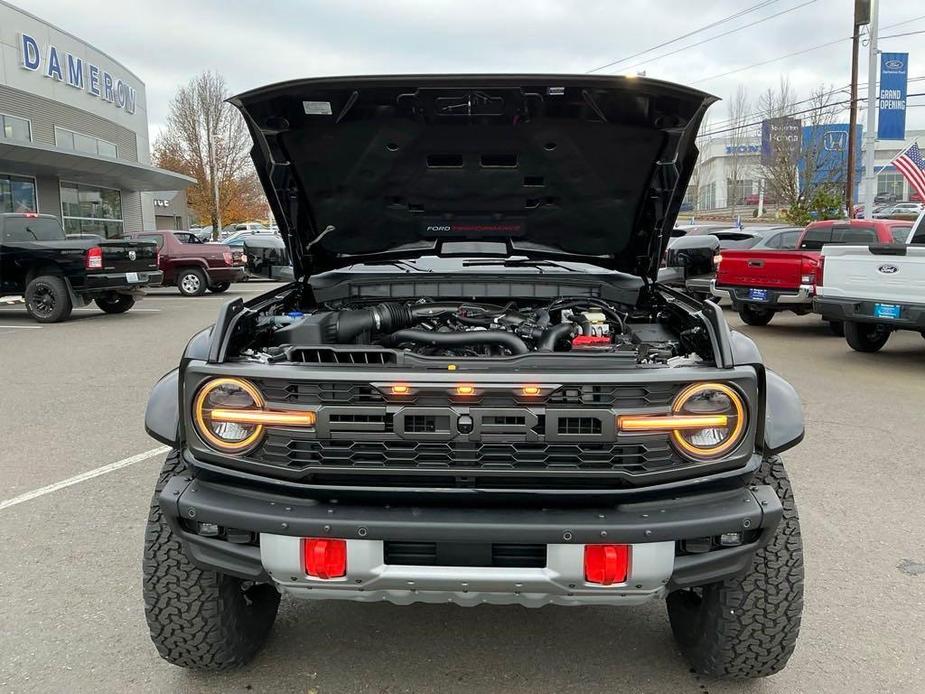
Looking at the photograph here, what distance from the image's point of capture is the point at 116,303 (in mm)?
14328

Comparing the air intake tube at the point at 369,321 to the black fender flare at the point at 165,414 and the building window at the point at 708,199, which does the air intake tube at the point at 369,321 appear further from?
the building window at the point at 708,199

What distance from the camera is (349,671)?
8.72 feet

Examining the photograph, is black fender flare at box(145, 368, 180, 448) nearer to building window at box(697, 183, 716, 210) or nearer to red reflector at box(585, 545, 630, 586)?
red reflector at box(585, 545, 630, 586)

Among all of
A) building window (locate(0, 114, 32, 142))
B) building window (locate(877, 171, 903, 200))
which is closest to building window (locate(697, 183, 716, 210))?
building window (locate(877, 171, 903, 200))

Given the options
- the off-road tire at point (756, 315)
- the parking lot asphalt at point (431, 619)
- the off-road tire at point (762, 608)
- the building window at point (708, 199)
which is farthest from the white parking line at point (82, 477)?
the building window at point (708, 199)

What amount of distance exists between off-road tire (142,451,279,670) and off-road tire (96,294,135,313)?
42.6ft

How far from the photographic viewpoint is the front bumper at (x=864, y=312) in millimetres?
7883

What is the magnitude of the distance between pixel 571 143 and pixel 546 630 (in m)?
2.09

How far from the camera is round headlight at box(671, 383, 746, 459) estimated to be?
7.30 ft

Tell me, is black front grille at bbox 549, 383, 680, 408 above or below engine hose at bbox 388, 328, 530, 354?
below

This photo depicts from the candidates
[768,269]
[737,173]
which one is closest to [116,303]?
[768,269]

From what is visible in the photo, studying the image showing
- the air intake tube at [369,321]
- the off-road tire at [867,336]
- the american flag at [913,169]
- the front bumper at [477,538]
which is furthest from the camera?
the american flag at [913,169]

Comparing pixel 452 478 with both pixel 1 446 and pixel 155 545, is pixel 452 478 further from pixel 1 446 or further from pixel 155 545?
pixel 1 446

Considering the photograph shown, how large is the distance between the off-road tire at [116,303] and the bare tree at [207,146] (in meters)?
29.3
